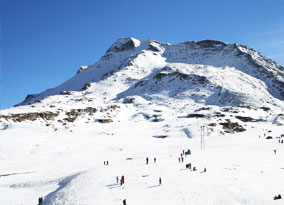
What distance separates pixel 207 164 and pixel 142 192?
1639 centimetres

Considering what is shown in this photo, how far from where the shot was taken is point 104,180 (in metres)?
37.8

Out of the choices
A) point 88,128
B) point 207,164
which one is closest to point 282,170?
point 207,164

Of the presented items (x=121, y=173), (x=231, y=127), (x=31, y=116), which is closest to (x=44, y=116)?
(x=31, y=116)

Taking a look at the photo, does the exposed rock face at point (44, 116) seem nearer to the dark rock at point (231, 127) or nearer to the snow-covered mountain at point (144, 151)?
the snow-covered mountain at point (144, 151)

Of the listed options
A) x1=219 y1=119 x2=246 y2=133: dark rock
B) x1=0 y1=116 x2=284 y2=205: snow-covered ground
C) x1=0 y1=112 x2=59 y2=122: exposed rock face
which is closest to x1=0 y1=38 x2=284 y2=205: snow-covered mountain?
x1=0 y1=116 x2=284 y2=205: snow-covered ground

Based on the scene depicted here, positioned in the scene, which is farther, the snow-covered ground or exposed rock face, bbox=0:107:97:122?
exposed rock face, bbox=0:107:97:122

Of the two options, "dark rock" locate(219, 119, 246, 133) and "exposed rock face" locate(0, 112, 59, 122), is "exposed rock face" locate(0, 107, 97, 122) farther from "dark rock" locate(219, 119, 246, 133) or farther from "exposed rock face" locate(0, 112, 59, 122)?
"dark rock" locate(219, 119, 246, 133)

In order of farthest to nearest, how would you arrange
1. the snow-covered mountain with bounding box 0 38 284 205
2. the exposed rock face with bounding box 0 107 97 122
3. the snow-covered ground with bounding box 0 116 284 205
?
the exposed rock face with bounding box 0 107 97 122, the snow-covered mountain with bounding box 0 38 284 205, the snow-covered ground with bounding box 0 116 284 205

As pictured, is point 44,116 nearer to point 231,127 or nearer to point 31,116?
point 31,116

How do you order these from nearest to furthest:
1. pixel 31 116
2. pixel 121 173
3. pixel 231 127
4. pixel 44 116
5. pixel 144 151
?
pixel 121 173 → pixel 144 151 → pixel 31 116 → pixel 44 116 → pixel 231 127

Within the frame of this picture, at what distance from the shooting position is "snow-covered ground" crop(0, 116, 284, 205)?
97.3ft

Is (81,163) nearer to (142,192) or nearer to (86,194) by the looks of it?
(86,194)

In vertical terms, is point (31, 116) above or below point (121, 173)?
above

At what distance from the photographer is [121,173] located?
1617 inches
